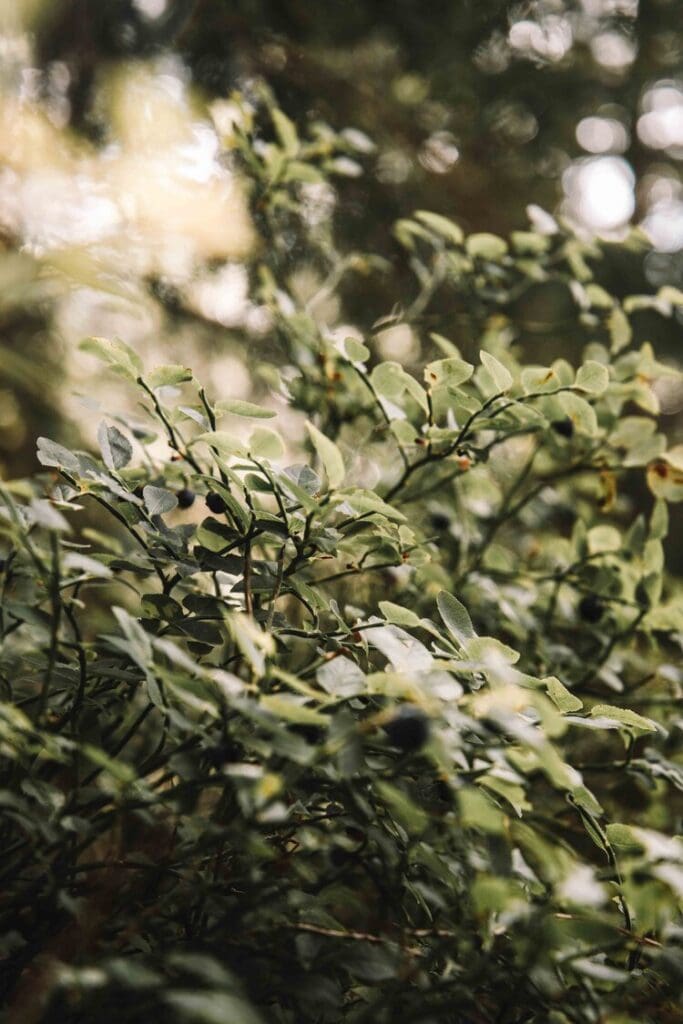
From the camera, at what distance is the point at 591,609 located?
3.21ft

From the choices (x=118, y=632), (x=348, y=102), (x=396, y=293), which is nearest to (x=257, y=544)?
(x=118, y=632)

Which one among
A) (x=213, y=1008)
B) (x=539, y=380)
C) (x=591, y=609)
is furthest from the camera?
(x=591, y=609)

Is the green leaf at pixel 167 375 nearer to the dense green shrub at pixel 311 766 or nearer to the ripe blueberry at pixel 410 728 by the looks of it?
the dense green shrub at pixel 311 766

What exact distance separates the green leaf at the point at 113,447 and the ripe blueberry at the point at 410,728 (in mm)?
346

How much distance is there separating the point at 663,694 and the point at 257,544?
0.76 meters

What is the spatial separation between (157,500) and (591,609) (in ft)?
2.01

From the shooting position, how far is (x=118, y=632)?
2.58 ft

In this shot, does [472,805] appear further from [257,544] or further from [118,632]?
[118,632]

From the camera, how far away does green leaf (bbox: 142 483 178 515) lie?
0.62 m

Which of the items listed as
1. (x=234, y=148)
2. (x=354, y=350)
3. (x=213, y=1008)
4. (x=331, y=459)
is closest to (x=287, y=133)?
(x=234, y=148)

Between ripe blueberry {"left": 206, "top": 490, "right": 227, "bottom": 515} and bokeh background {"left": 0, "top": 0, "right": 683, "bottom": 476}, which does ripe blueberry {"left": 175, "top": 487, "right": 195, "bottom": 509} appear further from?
bokeh background {"left": 0, "top": 0, "right": 683, "bottom": 476}

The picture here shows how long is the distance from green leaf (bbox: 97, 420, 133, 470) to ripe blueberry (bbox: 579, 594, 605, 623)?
0.62 meters

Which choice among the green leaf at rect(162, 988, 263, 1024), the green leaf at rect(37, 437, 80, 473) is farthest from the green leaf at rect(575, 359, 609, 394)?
the green leaf at rect(162, 988, 263, 1024)

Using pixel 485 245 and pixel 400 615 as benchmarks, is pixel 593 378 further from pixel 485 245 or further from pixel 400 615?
pixel 485 245
